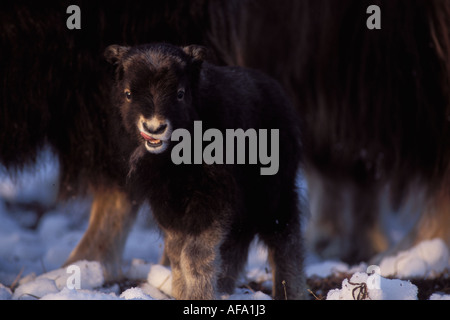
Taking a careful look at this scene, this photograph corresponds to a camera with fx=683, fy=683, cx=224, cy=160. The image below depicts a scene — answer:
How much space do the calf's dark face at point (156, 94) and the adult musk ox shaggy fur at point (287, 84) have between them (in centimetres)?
49

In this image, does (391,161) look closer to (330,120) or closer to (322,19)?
(330,120)

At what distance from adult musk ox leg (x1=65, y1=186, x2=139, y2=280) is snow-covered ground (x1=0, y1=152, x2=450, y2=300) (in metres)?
0.10

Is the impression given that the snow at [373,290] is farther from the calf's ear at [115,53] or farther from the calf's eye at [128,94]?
the calf's ear at [115,53]

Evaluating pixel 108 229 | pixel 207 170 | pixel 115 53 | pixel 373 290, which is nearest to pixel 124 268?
pixel 108 229

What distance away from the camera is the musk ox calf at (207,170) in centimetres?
209

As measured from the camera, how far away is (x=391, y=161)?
382cm

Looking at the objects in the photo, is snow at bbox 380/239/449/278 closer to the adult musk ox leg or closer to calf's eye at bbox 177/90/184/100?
the adult musk ox leg

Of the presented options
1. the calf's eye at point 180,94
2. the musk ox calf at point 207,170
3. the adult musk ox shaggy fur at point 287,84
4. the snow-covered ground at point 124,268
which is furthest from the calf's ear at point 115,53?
the snow-covered ground at point 124,268

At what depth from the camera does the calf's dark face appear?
6.59 ft

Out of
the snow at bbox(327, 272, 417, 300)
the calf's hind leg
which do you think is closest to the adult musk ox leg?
the calf's hind leg

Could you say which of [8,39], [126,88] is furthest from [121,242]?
[126,88]

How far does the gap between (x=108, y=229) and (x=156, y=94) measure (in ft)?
4.52

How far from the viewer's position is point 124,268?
3.21 m
